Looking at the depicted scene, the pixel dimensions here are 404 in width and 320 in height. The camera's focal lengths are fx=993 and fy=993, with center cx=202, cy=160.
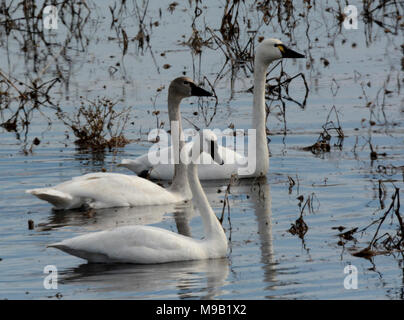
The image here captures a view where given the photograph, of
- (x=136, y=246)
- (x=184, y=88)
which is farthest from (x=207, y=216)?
(x=184, y=88)

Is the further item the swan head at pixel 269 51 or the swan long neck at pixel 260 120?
the swan head at pixel 269 51

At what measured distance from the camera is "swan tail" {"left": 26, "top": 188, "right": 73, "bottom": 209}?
10.1m

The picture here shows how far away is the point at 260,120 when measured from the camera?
1208cm

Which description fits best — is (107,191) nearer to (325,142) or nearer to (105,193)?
(105,193)

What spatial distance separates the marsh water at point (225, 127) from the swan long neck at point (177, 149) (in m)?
0.37

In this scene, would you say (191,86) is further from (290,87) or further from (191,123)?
(290,87)

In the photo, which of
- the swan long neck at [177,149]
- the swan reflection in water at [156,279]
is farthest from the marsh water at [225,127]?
the swan long neck at [177,149]

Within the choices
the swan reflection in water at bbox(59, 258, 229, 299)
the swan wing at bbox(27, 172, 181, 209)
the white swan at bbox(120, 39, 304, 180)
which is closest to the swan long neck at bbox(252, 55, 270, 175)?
the white swan at bbox(120, 39, 304, 180)

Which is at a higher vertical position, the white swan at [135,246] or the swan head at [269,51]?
the swan head at [269,51]

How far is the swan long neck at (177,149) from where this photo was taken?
1119 centimetres

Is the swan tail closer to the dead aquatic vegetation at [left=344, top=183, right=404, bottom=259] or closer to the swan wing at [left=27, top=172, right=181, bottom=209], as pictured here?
the swan wing at [left=27, top=172, right=181, bottom=209]

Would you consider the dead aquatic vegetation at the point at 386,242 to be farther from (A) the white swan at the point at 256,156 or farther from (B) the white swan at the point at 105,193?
(A) the white swan at the point at 256,156

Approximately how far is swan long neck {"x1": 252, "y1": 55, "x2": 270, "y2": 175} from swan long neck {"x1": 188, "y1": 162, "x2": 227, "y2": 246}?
10.2 feet

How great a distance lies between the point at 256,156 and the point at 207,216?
341cm
